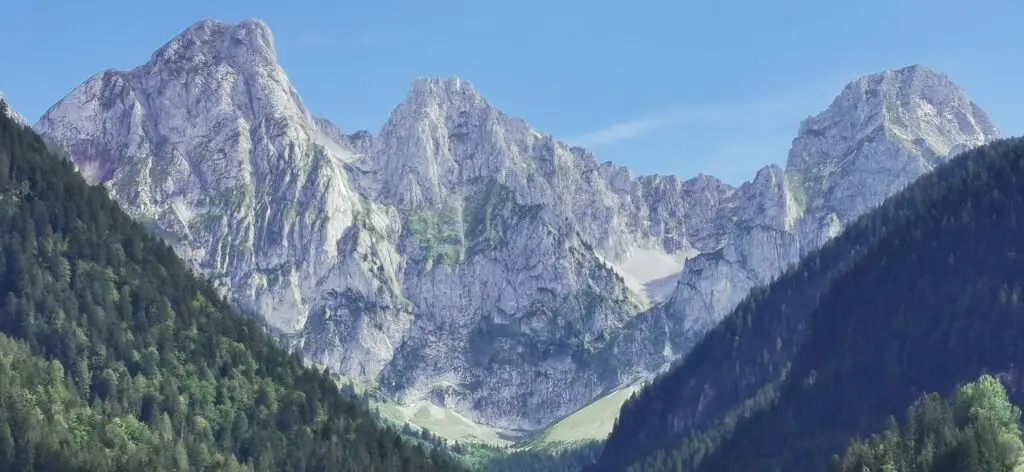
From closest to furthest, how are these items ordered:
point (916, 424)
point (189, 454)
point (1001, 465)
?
point (1001, 465) < point (916, 424) < point (189, 454)

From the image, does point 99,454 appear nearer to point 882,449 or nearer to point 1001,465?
point 882,449

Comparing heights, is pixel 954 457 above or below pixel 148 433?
below

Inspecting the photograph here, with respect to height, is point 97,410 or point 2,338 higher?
point 2,338

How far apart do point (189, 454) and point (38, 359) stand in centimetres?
2697

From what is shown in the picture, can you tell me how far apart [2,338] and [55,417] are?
24332 mm

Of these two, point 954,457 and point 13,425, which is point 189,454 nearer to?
point 13,425

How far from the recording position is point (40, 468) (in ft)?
560

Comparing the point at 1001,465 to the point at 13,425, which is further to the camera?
the point at 13,425

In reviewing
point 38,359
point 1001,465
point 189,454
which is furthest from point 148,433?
point 1001,465

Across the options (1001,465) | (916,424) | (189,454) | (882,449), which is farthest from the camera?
(189,454)

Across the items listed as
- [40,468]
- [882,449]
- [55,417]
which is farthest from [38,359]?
[882,449]

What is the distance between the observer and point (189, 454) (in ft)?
644

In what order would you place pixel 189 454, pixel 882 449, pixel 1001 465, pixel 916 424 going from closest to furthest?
pixel 1001 465 < pixel 882 449 < pixel 916 424 < pixel 189 454

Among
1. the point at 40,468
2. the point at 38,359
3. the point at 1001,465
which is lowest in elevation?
the point at 1001,465
